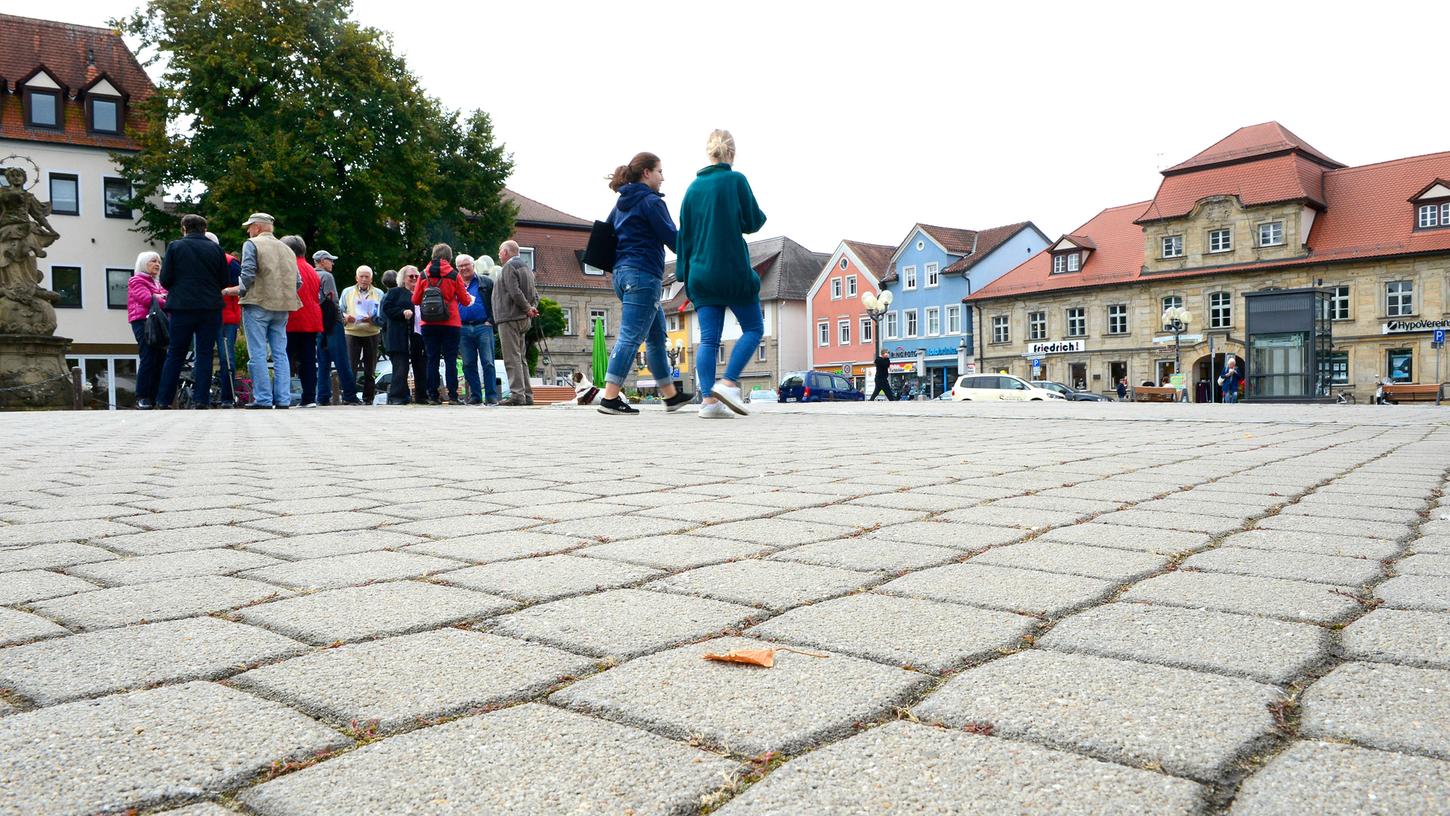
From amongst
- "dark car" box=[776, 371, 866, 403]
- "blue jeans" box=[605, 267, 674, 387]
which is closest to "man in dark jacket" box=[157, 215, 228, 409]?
"blue jeans" box=[605, 267, 674, 387]

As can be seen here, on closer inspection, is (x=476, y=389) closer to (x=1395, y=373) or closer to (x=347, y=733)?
(x=347, y=733)

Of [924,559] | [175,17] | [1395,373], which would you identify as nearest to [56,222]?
[175,17]

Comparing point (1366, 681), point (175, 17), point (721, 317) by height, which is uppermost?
point (175, 17)

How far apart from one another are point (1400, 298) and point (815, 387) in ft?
80.2

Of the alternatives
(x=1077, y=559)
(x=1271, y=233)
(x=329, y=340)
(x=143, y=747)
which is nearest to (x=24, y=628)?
(x=143, y=747)

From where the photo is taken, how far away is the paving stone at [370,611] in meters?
2.01

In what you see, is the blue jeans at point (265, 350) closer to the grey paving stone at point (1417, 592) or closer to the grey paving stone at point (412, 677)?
the grey paving stone at point (412, 677)

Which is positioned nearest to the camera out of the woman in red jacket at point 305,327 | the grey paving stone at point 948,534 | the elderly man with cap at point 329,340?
the grey paving stone at point 948,534

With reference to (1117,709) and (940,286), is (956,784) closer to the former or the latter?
(1117,709)

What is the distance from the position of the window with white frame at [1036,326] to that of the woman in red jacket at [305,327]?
1784 inches

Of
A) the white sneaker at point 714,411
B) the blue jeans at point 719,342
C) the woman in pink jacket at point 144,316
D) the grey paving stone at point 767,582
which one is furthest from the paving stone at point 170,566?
the woman in pink jacket at point 144,316

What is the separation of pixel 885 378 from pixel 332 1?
20.1m

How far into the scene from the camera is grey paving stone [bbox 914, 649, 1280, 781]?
1.37 meters

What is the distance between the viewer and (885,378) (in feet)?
111
